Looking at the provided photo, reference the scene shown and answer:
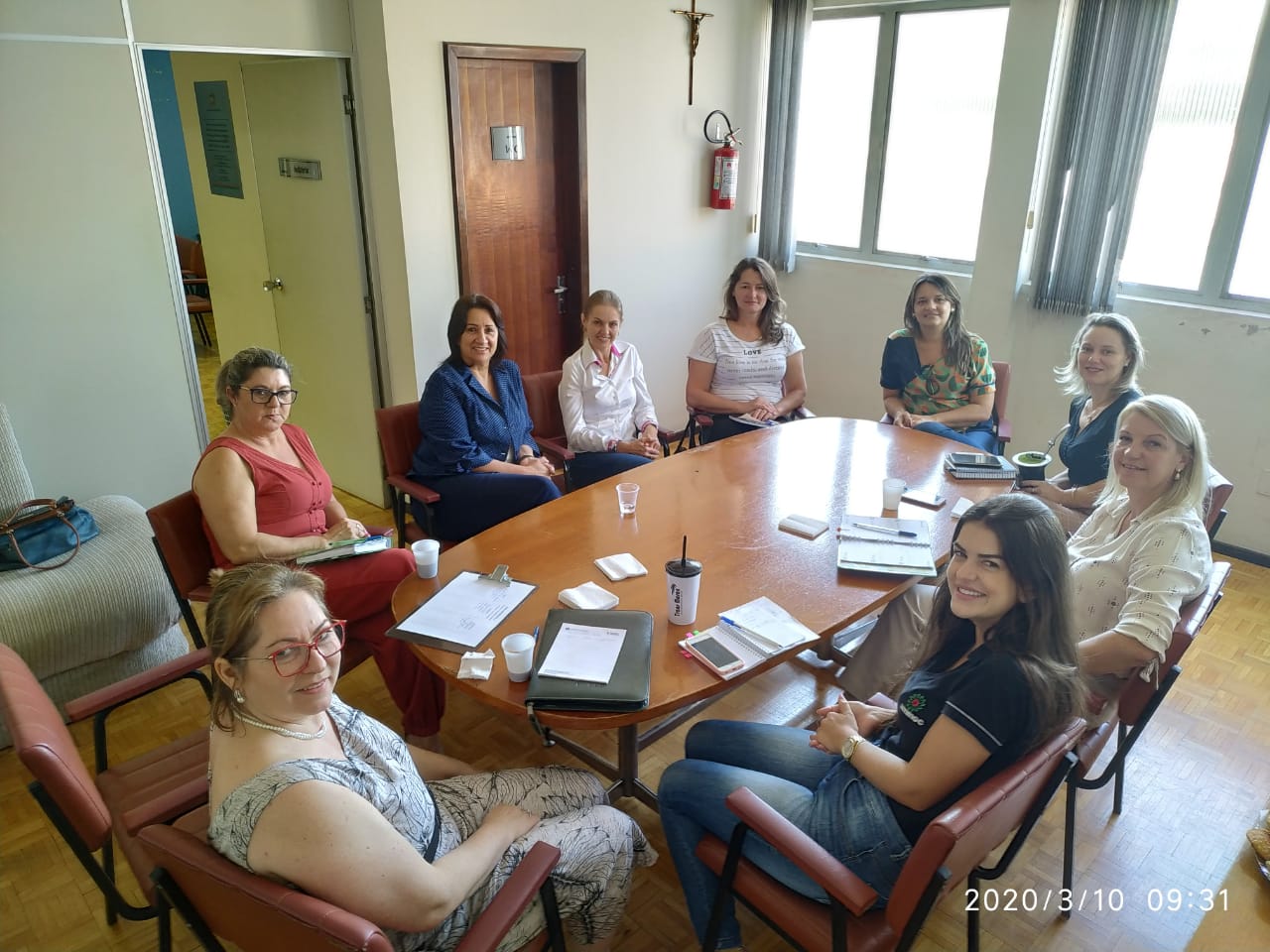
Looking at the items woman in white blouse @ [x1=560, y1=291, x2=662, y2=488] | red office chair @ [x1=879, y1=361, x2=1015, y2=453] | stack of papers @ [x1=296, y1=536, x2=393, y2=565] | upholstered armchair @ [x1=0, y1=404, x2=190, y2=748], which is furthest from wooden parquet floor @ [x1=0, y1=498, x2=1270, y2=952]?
red office chair @ [x1=879, y1=361, x2=1015, y2=453]

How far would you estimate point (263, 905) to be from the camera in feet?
4.15

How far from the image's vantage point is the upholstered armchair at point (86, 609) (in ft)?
9.03

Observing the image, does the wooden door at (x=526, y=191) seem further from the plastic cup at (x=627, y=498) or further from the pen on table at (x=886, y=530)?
the pen on table at (x=886, y=530)

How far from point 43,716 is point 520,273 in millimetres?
3434

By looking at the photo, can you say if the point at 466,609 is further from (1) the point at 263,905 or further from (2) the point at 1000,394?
(2) the point at 1000,394

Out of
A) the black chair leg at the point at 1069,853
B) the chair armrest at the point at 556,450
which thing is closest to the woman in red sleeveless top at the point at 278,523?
the chair armrest at the point at 556,450

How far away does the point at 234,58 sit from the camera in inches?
174

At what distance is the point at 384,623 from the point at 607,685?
1057mm

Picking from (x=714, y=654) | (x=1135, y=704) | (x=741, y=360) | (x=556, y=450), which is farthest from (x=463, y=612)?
(x=741, y=360)

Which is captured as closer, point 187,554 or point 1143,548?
point 1143,548

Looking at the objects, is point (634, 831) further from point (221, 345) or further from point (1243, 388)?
point (221, 345)

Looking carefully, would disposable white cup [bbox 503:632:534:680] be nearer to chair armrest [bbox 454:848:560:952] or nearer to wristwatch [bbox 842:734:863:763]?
chair armrest [bbox 454:848:560:952]

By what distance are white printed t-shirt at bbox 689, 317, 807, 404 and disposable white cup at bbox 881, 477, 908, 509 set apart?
53.6 inches
